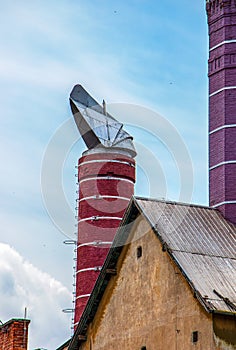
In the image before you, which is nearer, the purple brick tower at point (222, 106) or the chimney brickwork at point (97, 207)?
the purple brick tower at point (222, 106)

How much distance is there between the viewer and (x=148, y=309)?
142ft

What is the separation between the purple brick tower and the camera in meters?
48.5

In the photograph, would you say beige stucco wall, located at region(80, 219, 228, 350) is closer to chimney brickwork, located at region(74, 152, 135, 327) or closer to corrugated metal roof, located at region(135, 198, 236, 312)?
corrugated metal roof, located at region(135, 198, 236, 312)

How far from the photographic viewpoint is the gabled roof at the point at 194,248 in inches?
1585

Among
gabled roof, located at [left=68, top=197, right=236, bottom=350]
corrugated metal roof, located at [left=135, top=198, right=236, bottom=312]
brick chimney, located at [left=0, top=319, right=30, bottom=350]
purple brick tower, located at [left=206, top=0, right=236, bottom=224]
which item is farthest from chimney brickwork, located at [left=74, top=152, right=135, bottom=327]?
brick chimney, located at [left=0, top=319, right=30, bottom=350]

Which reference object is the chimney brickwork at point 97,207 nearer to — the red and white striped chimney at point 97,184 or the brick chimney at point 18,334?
the red and white striped chimney at point 97,184

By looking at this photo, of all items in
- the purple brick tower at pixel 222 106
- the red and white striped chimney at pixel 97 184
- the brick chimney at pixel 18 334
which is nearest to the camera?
the brick chimney at pixel 18 334

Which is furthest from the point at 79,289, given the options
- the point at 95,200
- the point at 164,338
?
the point at 164,338

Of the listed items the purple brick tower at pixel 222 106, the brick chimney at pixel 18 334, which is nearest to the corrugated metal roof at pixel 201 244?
the purple brick tower at pixel 222 106

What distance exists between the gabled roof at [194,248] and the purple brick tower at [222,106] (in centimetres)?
155

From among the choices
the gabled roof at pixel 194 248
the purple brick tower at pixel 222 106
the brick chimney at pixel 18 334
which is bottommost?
the brick chimney at pixel 18 334

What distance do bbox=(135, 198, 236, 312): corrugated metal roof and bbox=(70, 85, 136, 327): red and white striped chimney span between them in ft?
70.2

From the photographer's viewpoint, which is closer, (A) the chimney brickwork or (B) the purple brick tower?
(B) the purple brick tower

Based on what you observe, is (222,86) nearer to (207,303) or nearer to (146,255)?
(146,255)
